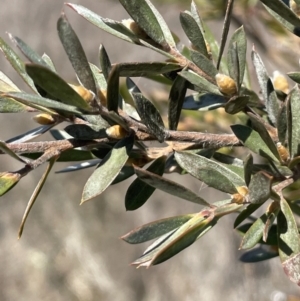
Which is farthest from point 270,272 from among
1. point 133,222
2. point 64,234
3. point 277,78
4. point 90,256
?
point 277,78

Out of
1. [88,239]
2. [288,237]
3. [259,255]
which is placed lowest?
[88,239]

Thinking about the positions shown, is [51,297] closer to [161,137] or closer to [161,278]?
[161,278]

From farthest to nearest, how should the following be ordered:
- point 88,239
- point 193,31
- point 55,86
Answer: point 88,239, point 193,31, point 55,86

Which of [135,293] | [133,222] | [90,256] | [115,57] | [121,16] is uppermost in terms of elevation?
Answer: [121,16]

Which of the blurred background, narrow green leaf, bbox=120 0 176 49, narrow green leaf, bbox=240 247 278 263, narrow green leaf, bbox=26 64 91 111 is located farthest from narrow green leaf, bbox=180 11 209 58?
the blurred background

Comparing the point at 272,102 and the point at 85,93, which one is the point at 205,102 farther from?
the point at 85,93

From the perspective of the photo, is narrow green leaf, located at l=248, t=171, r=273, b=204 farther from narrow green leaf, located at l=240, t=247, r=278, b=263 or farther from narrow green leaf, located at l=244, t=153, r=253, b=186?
narrow green leaf, located at l=240, t=247, r=278, b=263

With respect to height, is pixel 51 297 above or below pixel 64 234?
below

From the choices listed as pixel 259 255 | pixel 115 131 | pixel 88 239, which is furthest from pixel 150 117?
pixel 88 239
